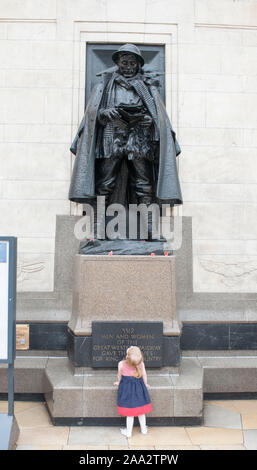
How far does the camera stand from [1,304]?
361 cm

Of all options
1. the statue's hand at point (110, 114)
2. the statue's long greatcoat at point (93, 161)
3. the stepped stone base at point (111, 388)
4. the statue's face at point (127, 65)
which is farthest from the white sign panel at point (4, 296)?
the statue's face at point (127, 65)

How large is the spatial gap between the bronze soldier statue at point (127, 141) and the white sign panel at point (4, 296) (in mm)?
1909

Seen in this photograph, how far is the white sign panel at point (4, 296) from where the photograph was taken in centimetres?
358

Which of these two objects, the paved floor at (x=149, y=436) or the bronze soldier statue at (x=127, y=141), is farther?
the bronze soldier statue at (x=127, y=141)

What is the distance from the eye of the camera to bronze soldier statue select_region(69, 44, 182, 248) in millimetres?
5305

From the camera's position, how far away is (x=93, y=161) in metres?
5.34

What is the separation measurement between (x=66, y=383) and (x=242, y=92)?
5342mm

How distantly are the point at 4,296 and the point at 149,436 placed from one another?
6.68 ft

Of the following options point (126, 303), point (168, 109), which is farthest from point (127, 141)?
point (126, 303)

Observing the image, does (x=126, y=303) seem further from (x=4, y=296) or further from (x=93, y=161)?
(x=93, y=161)

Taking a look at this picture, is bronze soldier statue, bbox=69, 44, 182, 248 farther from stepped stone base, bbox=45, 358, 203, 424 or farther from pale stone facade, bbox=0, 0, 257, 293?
stepped stone base, bbox=45, 358, 203, 424

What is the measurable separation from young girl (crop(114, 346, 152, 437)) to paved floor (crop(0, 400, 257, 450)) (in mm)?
176

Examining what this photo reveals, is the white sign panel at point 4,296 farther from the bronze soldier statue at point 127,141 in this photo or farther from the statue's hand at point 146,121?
the statue's hand at point 146,121

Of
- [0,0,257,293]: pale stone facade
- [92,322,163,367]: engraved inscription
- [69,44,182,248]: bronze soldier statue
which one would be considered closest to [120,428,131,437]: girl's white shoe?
[92,322,163,367]: engraved inscription
